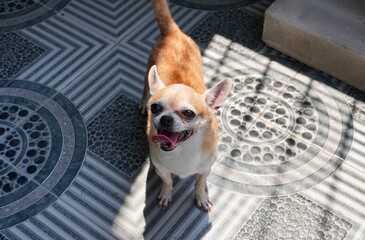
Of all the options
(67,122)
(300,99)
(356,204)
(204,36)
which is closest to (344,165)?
(356,204)

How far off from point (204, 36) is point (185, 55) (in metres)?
1.35

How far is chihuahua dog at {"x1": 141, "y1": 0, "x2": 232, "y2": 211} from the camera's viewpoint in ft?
8.46

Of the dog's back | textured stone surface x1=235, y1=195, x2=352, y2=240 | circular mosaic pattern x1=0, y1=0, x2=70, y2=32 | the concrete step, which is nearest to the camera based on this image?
the dog's back

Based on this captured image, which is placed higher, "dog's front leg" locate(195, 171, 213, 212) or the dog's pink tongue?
the dog's pink tongue

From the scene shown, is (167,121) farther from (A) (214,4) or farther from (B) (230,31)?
(A) (214,4)

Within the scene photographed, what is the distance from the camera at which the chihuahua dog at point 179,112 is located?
102 inches

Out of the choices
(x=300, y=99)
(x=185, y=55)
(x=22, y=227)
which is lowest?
(x=22, y=227)

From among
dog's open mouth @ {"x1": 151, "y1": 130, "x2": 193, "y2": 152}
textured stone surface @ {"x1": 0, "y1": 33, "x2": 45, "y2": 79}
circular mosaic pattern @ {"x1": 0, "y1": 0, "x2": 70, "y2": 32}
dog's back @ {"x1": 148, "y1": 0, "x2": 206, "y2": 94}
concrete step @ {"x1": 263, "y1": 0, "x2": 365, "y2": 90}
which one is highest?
dog's open mouth @ {"x1": 151, "y1": 130, "x2": 193, "y2": 152}

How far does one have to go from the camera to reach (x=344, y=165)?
359 centimetres

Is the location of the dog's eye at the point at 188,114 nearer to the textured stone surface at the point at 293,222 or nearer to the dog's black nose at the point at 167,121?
the dog's black nose at the point at 167,121

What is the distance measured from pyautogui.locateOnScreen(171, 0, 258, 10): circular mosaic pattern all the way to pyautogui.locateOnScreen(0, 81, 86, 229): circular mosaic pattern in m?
1.67

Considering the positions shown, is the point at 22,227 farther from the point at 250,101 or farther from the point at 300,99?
the point at 300,99

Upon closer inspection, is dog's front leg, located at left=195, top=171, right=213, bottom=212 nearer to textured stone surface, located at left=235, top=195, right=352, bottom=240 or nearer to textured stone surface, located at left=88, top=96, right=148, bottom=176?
textured stone surface, located at left=235, top=195, right=352, bottom=240

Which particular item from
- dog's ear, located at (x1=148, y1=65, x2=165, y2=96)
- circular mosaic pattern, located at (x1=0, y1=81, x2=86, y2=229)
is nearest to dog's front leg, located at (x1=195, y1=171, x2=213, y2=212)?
dog's ear, located at (x1=148, y1=65, x2=165, y2=96)
